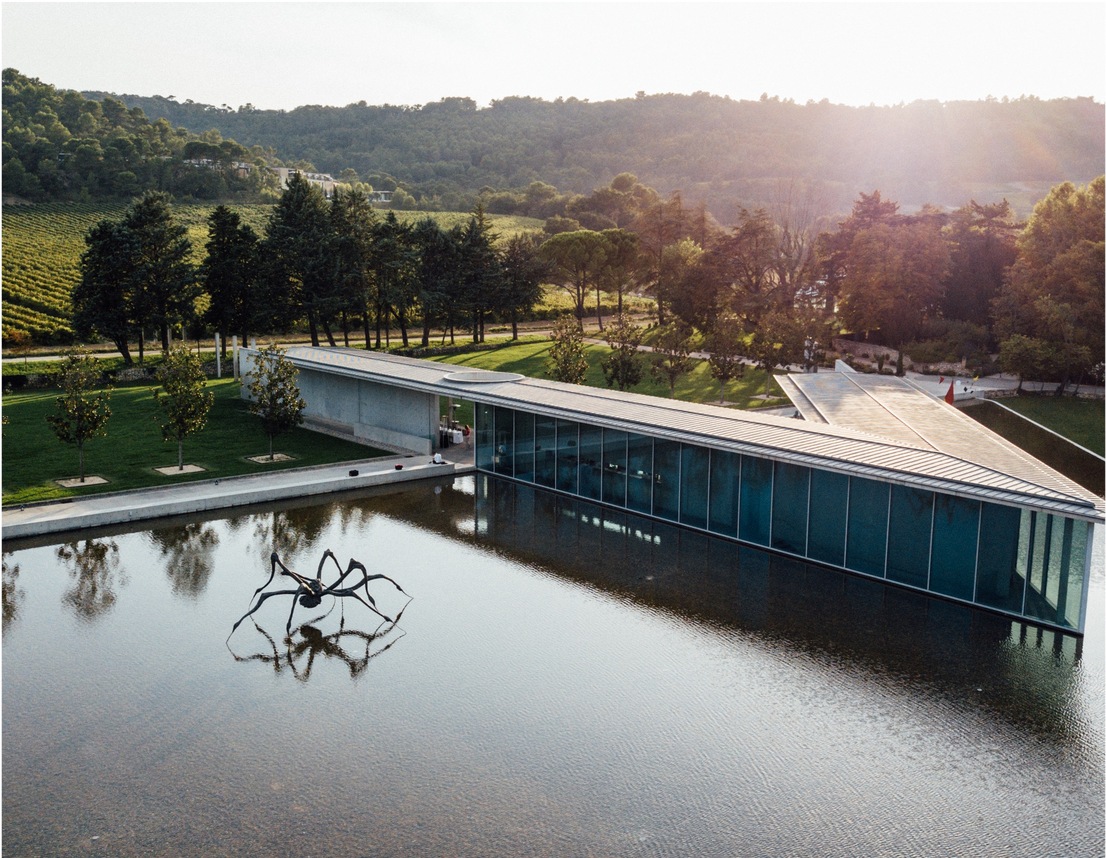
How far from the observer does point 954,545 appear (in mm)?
18422

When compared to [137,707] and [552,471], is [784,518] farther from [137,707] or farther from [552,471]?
[137,707]

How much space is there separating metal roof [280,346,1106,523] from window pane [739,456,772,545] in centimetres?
62

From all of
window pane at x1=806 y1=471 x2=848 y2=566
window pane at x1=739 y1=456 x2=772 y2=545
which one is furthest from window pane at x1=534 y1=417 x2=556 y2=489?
window pane at x1=806 y1=471 x2=848 y2=566

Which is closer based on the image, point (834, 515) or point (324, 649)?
point (324, 649)

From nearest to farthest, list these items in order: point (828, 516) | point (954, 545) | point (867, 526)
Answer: point (954, 545)
point (867, 526)
point (828, 516)

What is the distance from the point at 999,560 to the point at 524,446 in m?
13.9

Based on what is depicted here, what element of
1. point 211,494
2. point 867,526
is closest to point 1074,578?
point 867,526

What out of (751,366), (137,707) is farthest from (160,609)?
(751,366)

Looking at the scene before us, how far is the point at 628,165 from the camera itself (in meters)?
150

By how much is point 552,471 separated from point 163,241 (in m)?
29.8

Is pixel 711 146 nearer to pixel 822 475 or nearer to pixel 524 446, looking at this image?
pixel 524 446

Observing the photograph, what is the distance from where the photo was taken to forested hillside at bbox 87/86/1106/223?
443ft

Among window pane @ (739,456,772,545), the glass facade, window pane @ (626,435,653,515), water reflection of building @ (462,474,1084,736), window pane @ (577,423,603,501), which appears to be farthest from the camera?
window pane @ (577,423,603,501)

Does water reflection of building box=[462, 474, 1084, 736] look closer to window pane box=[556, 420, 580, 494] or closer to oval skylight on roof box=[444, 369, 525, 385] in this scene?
window pane box=[556, 420, 580, 494]
